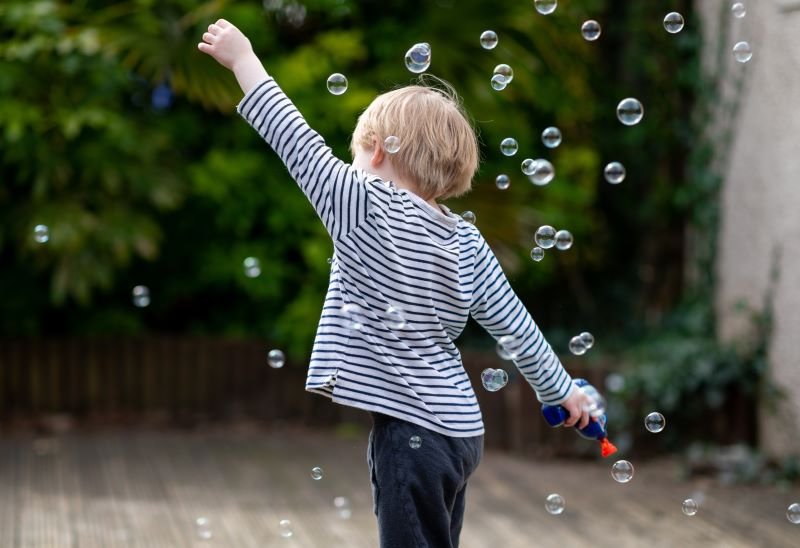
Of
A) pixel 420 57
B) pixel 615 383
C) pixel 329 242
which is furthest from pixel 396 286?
pixel 329 242

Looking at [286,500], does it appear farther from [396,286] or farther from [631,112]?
[396,286]

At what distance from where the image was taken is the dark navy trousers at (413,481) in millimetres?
2389

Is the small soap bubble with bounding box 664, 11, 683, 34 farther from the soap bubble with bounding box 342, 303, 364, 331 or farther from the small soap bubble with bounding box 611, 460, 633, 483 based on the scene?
the soap bubble with bounding box 342, 303, 364, 331

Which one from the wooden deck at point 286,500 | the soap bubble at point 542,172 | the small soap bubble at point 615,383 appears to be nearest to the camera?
the soap bubble at point 542,172

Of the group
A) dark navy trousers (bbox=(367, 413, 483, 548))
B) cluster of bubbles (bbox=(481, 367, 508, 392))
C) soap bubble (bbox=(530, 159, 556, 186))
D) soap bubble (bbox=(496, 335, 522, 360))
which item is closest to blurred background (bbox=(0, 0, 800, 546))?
soap bubble (bbox=(530, 159, 556, 186))

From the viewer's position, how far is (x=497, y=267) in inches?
104

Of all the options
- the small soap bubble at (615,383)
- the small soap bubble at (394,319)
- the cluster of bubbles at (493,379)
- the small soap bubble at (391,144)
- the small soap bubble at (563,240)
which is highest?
the small soap bubble at (391,144)

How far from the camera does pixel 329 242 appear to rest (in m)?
6.50

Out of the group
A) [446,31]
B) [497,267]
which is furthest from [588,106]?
[497,267]

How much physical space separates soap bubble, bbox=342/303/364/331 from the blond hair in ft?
0.98

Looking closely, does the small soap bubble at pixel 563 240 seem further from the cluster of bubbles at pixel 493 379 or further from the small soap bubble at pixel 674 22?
the small soap bubble at pixel 674 22

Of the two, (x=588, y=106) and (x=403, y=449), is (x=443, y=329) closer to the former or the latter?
(x=403, y=449)

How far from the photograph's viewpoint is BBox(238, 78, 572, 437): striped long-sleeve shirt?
238 centimetres

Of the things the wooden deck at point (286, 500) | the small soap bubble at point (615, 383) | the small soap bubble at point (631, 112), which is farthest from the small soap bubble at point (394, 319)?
the small soap bubble at point (615, 383)
